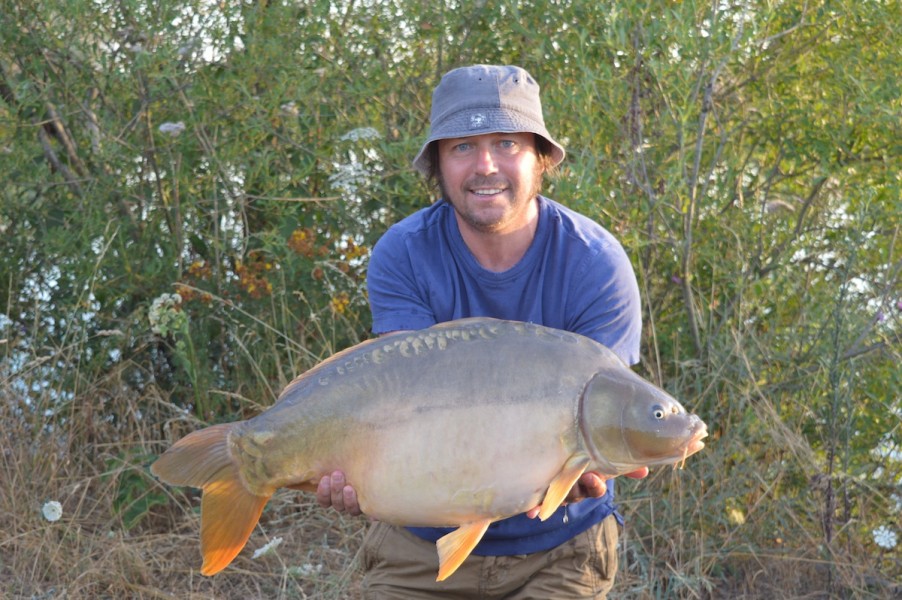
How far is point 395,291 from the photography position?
2316 millimetres

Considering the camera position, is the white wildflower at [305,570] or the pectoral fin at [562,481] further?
the white wildflower at [305,570]

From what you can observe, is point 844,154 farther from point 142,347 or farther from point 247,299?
point 142,347

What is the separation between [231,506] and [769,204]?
216 cm

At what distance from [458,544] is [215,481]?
0.42 meters

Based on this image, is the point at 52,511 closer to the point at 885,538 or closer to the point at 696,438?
the point at 696,438

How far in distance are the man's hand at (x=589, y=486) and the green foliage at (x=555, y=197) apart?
1.11 metres

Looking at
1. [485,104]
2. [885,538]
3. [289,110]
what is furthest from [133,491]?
[885,538]

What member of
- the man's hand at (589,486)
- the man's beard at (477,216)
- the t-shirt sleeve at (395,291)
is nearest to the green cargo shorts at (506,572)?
the man's hand at (589,486)

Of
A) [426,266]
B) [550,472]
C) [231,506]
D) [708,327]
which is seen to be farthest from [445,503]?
[708,327]

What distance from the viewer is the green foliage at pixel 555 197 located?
127 inches

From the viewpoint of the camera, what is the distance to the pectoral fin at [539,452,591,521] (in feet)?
6.10

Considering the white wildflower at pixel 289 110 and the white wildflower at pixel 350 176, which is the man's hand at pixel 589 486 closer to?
the white wildflower at pixel 350 176

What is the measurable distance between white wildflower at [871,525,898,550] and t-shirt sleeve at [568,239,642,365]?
130cm

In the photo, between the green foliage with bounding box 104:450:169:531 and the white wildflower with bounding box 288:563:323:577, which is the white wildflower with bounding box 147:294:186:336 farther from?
the white wildflower with bounding box 288:563:323:577
